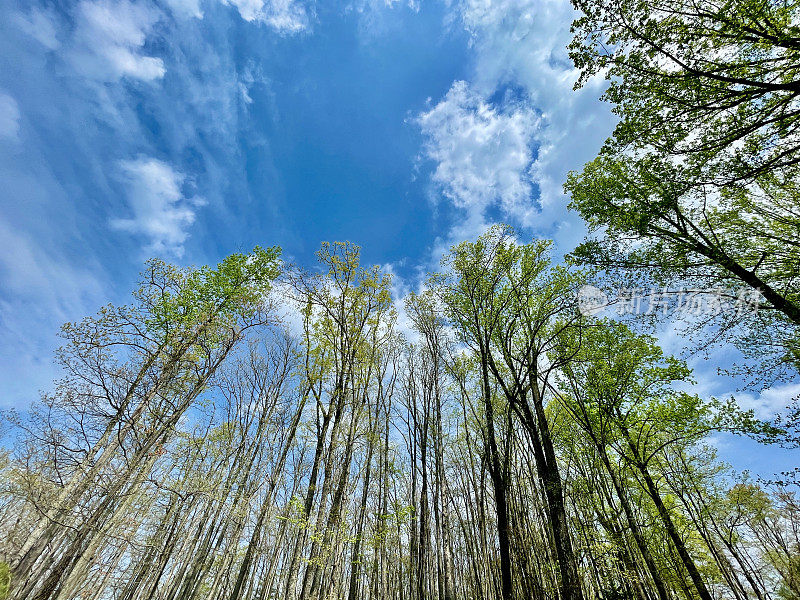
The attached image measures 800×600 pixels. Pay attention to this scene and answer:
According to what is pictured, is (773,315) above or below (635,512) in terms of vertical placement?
above

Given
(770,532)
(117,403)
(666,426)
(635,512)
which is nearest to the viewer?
(117,403)

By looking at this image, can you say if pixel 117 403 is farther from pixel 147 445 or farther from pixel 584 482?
pixel 584 482

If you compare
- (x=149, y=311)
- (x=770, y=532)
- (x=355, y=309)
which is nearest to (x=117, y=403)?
(x=149, y=311)

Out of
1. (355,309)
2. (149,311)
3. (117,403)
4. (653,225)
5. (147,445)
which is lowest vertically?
(147,445)

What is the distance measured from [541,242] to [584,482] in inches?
361

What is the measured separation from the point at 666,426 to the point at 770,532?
15.4m

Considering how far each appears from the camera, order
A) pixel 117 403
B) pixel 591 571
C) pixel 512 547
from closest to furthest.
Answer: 1. pixel 591 571
2. pixel 117 403
3. pixel 512 547

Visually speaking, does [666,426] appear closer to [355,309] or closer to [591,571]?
[591,571]

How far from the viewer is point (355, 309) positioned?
31.4 ft

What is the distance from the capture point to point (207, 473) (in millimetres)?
13133

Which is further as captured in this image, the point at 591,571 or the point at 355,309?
the point at 355,309

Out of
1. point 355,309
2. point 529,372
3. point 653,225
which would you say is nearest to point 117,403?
point 355,309

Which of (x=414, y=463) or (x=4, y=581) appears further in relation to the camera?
(x=414, y=463)

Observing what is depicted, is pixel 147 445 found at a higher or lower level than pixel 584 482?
lower
